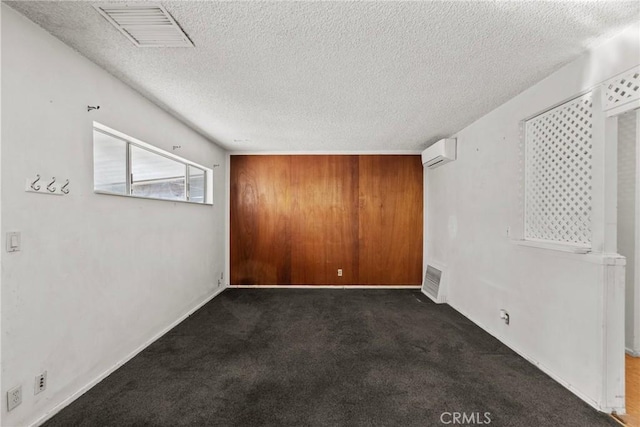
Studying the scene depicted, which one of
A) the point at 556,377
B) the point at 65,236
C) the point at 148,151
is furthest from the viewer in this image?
the point at 148,151

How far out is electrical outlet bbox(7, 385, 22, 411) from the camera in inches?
51.8

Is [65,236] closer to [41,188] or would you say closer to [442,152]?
[41,188]

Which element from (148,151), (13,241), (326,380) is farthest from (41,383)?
(148,151)

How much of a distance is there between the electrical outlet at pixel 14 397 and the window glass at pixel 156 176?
58.0 inches

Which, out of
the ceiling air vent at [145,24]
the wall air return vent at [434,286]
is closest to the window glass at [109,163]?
the ceiling air vent at [145,24]

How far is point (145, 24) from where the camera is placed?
55.8 inches

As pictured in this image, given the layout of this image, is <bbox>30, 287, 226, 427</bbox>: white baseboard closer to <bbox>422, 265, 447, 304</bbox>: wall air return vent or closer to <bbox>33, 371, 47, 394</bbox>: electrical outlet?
<bbox>33, 371, 47, 394</bbox>: electrical outlet

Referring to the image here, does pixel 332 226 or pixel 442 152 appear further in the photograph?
pixel 332 226

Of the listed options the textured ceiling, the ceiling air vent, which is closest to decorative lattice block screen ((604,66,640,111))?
the textured ceiling

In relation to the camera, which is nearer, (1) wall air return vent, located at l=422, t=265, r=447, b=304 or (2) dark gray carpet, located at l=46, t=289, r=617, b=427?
(2) dark gray carpet, located at l=46, t=289, r=617, b=427

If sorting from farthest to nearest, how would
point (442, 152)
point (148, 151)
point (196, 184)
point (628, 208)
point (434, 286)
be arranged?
point (434, 286) < point (196, 184) < point (442, 152) < point (148, 151) < point (628, 208)

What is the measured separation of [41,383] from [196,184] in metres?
2.55

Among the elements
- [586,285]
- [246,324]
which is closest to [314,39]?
[586,285]

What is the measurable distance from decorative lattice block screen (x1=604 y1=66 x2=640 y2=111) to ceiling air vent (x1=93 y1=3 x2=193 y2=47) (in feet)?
8.63
